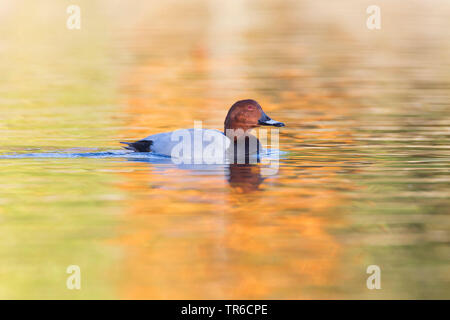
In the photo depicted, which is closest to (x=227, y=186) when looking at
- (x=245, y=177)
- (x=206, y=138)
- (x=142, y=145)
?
(x=245, y=177)

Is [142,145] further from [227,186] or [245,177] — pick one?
[227,186]

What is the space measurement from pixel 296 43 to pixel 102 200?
22533 millimetres

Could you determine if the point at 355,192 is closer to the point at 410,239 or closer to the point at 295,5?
the point at 410,239

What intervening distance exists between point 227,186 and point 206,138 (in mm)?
1526

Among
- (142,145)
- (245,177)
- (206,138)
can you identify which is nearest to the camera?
(245,177)

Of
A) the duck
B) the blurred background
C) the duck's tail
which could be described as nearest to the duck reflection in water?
the blurred background

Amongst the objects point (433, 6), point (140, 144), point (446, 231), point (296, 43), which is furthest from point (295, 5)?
point (446, 231)

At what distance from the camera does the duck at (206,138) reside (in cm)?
1059

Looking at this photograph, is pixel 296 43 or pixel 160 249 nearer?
pixel 160 249

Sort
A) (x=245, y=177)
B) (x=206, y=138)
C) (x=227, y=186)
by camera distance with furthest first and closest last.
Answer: (x=206, y=138), (x=245, y=177), (x=227, y=186)

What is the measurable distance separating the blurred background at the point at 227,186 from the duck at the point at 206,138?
34 centimetres

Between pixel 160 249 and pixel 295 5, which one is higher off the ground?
pixel 295 5

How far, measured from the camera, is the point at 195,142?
1053 cm

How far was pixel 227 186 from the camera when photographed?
9.24 metres
